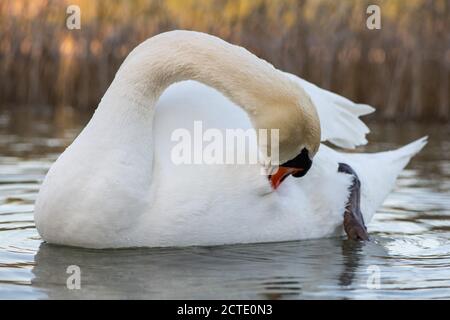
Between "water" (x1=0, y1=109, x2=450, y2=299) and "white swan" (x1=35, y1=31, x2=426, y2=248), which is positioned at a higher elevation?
"white swan" (x1=35, y1=31, x2=426, y2=248)

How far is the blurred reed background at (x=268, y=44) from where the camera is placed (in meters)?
15.3

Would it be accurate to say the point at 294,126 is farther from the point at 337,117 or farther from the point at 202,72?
the point at 337,117

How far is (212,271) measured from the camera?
540cm

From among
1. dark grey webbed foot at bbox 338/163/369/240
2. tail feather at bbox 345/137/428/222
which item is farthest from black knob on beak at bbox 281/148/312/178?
tail feather at bbox 345/137/428/222

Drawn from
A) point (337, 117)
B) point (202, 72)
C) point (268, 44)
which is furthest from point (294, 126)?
point (268, 44)

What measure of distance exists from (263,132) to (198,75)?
2.00ft

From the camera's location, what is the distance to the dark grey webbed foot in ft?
21.2

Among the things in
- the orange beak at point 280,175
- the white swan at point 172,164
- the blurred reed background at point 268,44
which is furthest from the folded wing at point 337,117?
the blurred reed background at point 268,44

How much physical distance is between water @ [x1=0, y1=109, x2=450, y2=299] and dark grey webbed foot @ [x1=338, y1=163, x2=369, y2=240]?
0.08 m

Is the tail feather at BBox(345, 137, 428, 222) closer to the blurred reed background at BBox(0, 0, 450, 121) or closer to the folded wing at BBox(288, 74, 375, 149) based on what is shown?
the folded wing at BBox(288, 74, 375, 149)

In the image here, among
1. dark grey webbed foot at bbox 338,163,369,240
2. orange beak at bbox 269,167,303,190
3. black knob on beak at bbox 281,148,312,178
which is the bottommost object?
dark grey webbed foot at bbox 338,163,369,240

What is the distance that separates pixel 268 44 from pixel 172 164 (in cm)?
1014

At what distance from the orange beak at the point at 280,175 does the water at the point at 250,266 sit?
1.35 ft

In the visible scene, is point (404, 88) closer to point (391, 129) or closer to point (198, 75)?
point (391, 129)
